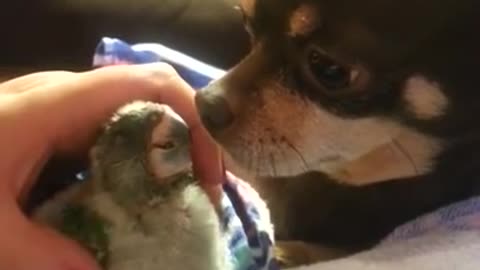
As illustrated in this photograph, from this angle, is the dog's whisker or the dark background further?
the dark background

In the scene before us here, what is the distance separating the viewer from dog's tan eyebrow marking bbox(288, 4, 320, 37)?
80 cm

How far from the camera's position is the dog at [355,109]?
784 mm

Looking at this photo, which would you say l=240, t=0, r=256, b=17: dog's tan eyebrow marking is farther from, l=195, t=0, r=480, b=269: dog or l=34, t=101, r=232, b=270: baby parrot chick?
l=34, t=101, r=232, b=270: baby parrot chick

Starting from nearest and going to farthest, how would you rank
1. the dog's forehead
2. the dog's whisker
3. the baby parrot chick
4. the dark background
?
the baby parrot chick, the dog's forehead, the dog's whisker, the dark background

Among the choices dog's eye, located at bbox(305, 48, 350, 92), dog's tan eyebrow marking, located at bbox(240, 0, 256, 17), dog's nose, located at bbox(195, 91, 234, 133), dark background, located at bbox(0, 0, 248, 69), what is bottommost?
dark background, located at bbox(0, 0, 248, 69)

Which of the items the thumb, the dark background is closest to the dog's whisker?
the thumb

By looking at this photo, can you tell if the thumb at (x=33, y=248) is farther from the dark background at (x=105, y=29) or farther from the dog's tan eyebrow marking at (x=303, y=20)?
the dark background at (x=105, y=29)

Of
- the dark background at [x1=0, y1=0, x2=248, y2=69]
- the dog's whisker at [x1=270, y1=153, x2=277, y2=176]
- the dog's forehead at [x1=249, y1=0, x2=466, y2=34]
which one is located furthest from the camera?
the dark background at [x1=0, y1=0, x2=248, y2=69]

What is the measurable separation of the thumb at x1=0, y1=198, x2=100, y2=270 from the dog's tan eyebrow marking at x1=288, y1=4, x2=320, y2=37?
0.27 m

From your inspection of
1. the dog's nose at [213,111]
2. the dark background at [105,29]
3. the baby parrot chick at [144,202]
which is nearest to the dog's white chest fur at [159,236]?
the baby parrot chick at [144,202]

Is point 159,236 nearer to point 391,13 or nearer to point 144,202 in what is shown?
point 144,202

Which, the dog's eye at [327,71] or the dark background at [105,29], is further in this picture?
the dark background at [105,29]

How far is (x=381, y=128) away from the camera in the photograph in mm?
848

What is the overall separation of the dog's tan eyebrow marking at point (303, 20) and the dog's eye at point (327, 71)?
0.02m
